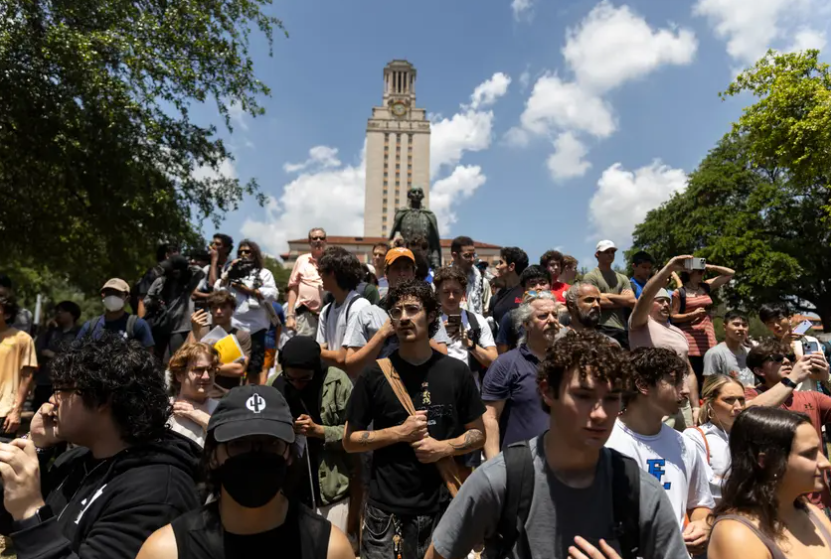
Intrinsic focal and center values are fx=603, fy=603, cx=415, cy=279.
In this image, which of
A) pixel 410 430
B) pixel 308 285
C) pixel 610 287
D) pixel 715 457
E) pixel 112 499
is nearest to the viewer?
pixel 112 499

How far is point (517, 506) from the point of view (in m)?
2.14

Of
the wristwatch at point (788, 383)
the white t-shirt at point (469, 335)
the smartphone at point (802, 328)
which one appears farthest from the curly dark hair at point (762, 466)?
the smartphone at point (802, 328)

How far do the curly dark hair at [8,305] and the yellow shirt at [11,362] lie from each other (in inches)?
5.8

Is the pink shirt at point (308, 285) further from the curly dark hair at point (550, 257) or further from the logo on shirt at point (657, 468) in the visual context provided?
the logo on shirt at point (657, 468)

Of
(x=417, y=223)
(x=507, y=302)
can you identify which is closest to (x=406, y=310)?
(x=507, y=302)

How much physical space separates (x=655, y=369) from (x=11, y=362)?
628cm

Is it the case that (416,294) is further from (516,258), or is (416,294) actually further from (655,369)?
(516,258)

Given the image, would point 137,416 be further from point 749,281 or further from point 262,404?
point 749,281

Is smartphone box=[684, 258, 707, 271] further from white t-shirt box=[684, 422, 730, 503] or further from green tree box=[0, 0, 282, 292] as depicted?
green tree box=[0, 0, 282, 292]

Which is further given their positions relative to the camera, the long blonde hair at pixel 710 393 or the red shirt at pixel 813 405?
the red shirt at pixel 813 405

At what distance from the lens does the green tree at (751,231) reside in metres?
33.2

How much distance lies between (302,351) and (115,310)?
11.7ft

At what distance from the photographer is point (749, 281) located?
1313 inches

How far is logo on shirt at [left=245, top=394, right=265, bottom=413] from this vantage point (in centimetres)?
210
